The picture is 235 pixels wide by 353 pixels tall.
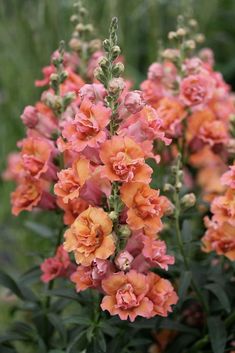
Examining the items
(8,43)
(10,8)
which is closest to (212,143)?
(8,43)

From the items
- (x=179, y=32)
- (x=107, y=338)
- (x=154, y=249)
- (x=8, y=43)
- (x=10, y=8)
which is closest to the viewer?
(x=154, y=249)

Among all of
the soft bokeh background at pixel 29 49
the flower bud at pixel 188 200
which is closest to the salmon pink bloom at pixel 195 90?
the flower bud at pixel 188 200

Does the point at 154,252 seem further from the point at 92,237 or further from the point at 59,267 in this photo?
the point at 59,267

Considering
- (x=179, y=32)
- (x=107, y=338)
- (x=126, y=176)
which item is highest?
(x=179, y=32)

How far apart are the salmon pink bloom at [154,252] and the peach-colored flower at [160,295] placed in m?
0.04

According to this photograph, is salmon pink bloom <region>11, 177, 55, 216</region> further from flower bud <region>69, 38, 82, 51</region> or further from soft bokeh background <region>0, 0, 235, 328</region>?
soft bokeh background <region>0, 0, 235, 328</region>

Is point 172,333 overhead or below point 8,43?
below

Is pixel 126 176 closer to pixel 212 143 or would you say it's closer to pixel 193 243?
pixel 193 243

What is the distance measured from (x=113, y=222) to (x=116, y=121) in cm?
23

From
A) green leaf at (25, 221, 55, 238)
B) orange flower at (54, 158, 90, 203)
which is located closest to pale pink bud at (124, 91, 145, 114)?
orange flower at (54, 158, 90, 203)

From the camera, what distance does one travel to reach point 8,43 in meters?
3.96

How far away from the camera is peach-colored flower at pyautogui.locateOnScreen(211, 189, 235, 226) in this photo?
1698 millimetres

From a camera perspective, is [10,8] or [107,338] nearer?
[107,338]

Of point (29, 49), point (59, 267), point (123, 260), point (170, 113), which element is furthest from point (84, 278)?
point (29, 49)
